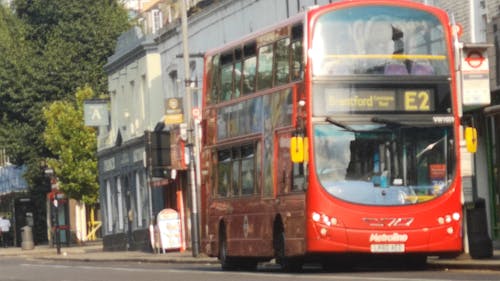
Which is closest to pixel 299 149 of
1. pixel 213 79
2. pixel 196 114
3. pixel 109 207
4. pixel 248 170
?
pixel 248 170

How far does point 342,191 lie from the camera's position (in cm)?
2753

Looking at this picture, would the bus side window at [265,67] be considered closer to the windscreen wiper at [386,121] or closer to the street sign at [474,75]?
the windscreen wiper at [386,121]

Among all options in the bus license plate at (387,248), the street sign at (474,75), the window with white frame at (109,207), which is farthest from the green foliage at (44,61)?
the bus license plate at (387,248)

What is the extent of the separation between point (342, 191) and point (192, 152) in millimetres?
19201

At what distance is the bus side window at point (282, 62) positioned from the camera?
29.0m

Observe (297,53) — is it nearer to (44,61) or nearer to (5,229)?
(44,61)

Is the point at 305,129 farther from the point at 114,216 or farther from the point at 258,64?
the point at 114,216

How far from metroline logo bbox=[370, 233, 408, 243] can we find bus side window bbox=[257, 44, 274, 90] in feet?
13.2

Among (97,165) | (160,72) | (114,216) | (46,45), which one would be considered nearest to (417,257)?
(160,72)

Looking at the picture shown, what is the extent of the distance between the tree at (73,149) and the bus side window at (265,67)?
44.4 metres

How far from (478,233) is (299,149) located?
4679 millimetres

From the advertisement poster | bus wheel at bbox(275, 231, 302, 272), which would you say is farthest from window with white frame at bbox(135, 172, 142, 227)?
bus wheel at bbox(275, 231, 302, 272)

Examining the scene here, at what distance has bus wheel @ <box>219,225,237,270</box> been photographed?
33500 mm

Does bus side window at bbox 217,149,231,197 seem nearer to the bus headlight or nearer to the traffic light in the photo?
the bus headlight
